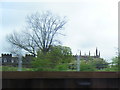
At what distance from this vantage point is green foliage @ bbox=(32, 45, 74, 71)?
4.75 ft

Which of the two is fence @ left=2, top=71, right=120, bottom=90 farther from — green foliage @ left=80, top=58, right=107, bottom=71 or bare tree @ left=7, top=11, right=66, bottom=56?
bare tree @ left=7, top=11, right=66, bottom=56

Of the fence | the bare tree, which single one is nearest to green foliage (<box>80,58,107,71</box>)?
the fence

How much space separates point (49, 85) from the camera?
57.1 inches

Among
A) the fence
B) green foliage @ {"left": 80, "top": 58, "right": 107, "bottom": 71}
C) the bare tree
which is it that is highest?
the bare tree

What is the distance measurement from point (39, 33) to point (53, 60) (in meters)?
0.31

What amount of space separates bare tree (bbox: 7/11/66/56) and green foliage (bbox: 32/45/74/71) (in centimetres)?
6

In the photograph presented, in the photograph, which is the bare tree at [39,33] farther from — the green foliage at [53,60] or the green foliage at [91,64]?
the green foliage at [91,64]

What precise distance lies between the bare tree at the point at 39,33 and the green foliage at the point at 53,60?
6 centimetres

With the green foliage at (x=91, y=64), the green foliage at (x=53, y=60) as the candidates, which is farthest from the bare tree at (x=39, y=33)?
the green foliage at (x=91, y=64)

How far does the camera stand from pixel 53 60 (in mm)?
1462

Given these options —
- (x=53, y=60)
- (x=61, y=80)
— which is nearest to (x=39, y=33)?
(x=53, y=60)

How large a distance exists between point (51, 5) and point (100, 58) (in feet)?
2.44

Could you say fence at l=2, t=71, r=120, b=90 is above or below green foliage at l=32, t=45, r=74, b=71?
below

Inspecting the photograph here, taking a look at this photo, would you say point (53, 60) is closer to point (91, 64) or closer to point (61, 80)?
point (61, 80)
